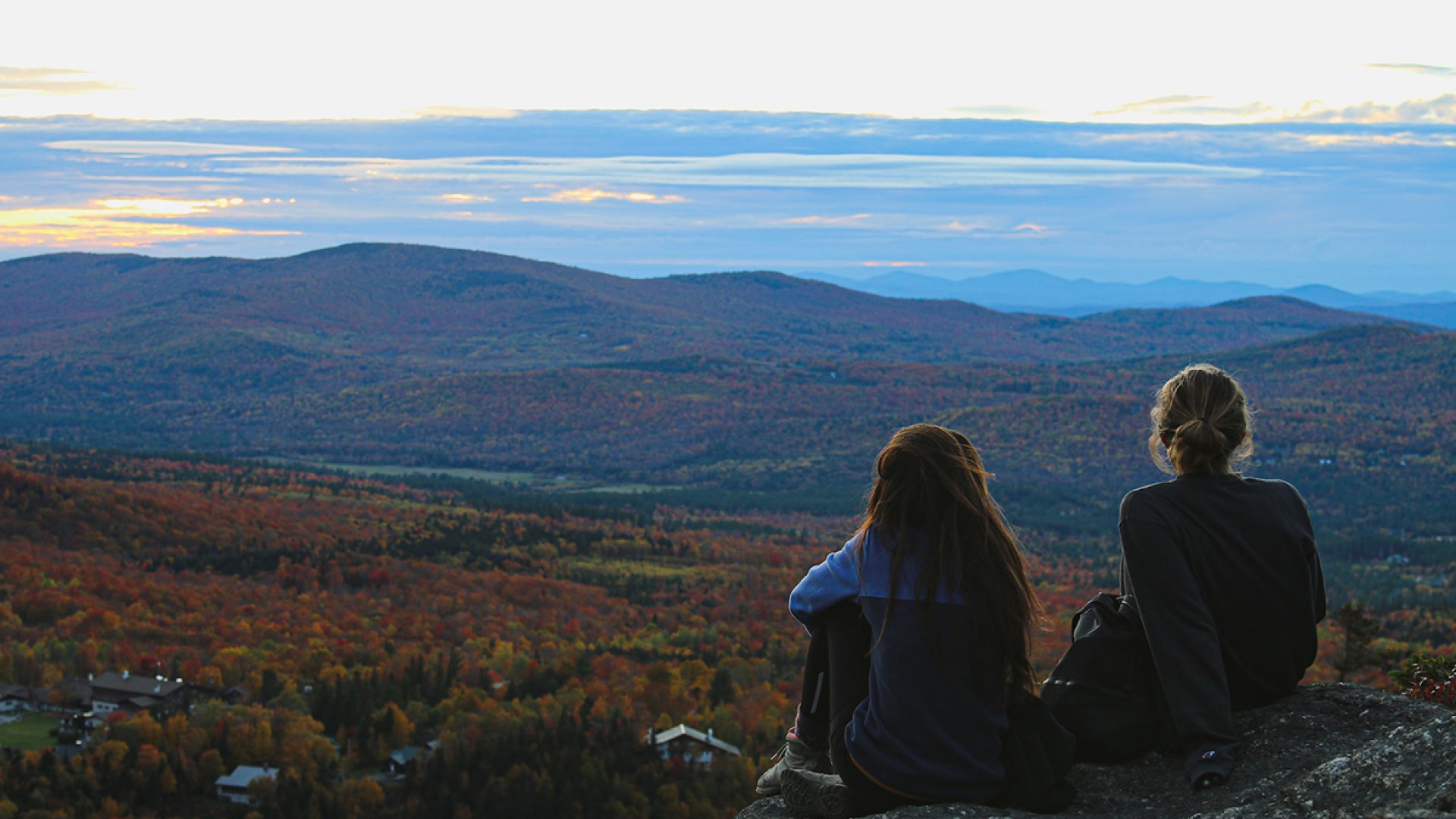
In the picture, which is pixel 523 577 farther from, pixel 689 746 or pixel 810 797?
pixel 810 797

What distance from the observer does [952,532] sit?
570 centimetres

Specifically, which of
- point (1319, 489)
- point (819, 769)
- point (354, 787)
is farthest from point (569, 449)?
point (819, 769)

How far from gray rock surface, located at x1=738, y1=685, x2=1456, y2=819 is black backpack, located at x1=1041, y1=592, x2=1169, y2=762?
158 millimetres

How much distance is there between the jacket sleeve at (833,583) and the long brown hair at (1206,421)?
151 cm

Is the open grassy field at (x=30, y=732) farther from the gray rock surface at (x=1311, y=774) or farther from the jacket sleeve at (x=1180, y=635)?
the jacket sleeve at (x=1180, y=635)

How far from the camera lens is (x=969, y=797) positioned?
5.88 metres

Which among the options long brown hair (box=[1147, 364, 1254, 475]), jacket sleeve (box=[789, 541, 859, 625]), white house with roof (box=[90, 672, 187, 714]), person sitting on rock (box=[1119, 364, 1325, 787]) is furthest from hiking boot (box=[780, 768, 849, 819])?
white house with roof (box=[90, 672, 187, 714])

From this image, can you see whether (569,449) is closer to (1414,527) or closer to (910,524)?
(1414,527)

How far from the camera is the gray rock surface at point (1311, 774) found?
498 cm

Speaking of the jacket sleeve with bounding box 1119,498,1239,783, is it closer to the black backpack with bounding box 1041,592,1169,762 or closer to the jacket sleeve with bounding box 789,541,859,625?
the black backpack with bounding box 1041,592,1169,762

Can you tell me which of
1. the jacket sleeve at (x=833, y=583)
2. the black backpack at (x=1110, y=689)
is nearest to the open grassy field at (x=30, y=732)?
the jacket sleeve at (x=833, y=583)

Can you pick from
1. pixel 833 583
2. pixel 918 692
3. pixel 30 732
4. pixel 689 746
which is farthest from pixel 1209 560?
pixel 30 732

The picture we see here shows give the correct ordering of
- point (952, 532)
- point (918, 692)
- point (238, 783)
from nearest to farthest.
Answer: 1. point (952, 532)
2. point (918, 692)
3. point (238, 783)

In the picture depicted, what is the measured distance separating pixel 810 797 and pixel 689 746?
36.4 m
